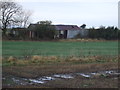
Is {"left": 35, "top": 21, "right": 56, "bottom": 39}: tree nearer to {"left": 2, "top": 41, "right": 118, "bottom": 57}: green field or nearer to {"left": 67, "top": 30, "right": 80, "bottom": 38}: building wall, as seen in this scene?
{"left": 67, "top": 30, "right": 80, "bottom": 38}: building wall

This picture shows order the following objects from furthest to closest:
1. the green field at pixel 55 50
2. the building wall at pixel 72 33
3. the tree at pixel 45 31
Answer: the building wall at pixel 72 33
the tree at pixel 45 31
the green field at pixel 55 50

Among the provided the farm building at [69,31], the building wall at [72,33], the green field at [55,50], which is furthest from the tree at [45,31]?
the green field at [55,50]

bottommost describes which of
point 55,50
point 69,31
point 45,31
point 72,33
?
point 55,50

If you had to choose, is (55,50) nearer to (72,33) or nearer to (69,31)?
(72,33)

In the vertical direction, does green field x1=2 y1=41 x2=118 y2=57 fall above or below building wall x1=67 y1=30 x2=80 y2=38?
below

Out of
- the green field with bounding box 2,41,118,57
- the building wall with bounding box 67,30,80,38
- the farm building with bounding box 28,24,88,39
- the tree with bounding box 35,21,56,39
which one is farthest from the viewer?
the building wall with bounding box 67,30,80,38

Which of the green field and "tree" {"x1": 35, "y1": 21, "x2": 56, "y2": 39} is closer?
the green field

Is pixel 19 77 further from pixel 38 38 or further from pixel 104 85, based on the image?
pixel 38 38

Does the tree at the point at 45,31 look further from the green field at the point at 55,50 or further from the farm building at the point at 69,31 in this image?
the green field at the point at 55,50

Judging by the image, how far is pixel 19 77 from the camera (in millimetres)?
9609

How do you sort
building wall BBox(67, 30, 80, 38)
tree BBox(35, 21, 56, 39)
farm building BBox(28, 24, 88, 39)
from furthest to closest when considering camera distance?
building wall BBox(67, 30, 80, 38), farm building BBox(28, 24, 88, 39), tree BBox(35, 21, 56, 39)

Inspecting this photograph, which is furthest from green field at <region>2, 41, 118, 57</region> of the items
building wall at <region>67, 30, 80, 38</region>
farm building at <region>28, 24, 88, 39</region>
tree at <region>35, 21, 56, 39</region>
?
building wall at <region>67, 30, 80, 38</region>

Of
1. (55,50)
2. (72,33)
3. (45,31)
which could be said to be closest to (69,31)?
(72,33)

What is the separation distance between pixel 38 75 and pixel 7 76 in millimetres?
1227
